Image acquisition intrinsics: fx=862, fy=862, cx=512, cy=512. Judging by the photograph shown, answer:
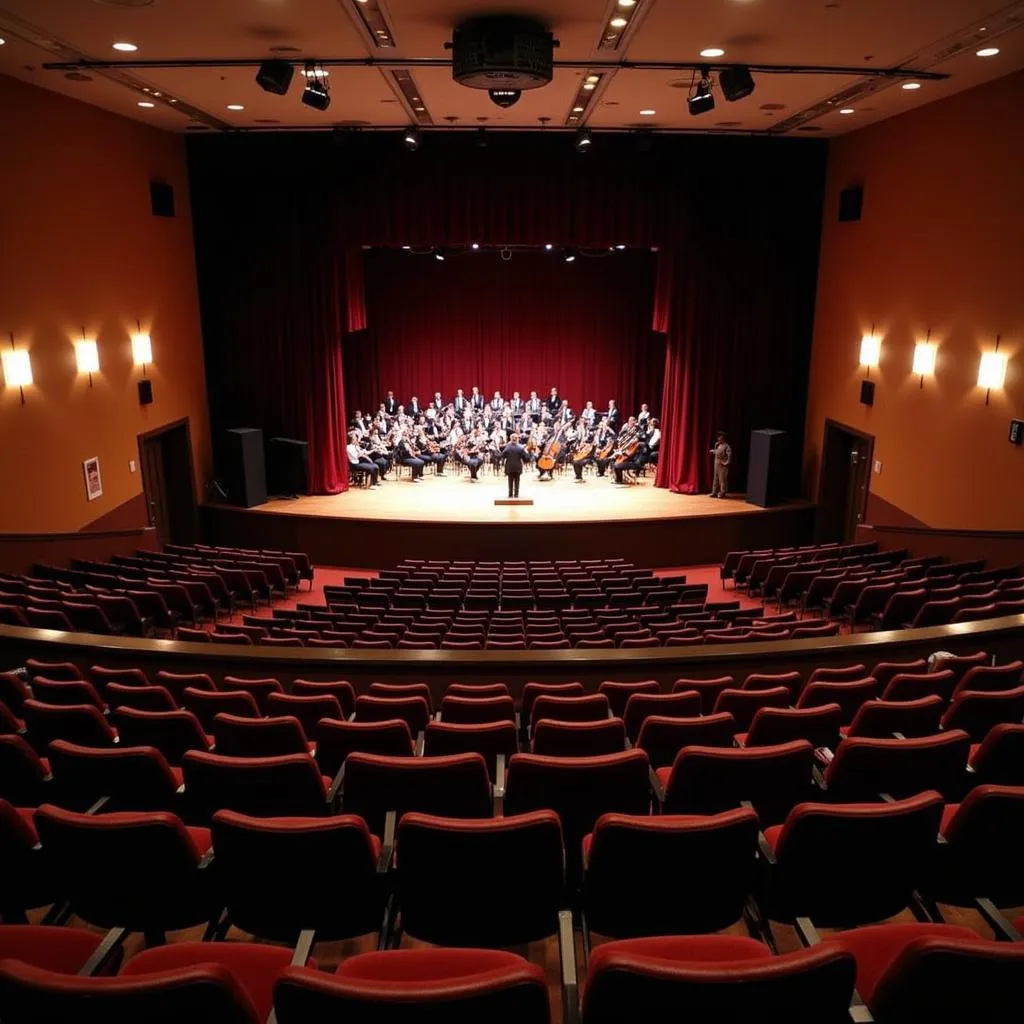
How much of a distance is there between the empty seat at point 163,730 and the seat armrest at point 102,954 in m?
1.45

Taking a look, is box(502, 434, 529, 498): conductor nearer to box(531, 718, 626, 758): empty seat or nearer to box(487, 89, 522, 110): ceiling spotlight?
box(487, 89, 522, 110): ceiling spotlight

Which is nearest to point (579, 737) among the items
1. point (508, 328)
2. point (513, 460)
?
point (513, 460)

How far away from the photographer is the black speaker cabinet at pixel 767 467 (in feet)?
48.1

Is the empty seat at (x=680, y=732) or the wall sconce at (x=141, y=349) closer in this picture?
the empty seat at (x=680, y=732)

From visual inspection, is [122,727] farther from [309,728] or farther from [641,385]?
[641,385]

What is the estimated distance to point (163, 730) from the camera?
12.4 ft

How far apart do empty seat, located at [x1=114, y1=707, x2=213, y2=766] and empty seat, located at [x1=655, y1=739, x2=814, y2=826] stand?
2098 mm

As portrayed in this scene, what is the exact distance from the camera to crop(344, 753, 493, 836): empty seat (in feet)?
9.52

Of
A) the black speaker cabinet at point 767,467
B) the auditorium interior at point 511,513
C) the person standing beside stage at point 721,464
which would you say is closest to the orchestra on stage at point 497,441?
the auditorium interior at point 511,513

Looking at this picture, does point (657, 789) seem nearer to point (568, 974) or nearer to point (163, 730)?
point (568, 974)

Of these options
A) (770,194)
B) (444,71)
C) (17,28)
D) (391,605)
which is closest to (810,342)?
(770,194)

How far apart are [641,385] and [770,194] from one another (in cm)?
584

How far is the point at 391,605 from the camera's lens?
9.45 meters

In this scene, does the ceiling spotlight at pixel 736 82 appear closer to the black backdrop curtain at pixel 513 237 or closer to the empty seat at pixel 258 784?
the black backdrop curtain at pixel 513 237
